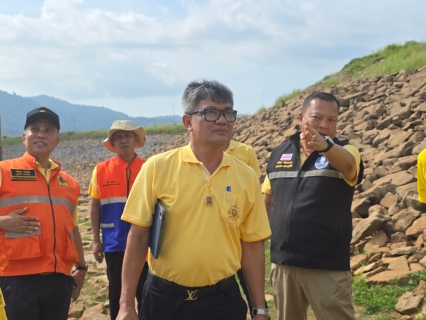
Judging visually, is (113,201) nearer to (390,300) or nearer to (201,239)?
(201,239)

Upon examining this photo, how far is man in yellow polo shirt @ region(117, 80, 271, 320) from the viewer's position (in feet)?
8.95

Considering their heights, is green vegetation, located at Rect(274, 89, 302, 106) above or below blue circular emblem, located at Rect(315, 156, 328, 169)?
above

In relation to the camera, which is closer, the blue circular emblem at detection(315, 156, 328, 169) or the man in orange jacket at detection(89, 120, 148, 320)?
the blue circular emblem at detection(315, 156, 328, 169)

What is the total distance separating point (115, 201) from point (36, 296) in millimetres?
1381

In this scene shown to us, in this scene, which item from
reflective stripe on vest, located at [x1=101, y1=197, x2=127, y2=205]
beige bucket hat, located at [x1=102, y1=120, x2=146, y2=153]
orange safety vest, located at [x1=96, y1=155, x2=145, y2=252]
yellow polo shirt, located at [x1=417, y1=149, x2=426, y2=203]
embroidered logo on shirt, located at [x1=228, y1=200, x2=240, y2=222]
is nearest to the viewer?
embroidered logo on shirt, located at [x1=228, y1=200, x2=240, y2=222]

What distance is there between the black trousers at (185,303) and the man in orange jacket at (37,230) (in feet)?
3.23

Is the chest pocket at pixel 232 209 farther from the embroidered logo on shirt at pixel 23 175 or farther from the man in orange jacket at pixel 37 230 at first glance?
the embroidered logo on shirt at pixel 23 175

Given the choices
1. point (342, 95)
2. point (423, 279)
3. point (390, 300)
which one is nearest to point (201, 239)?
point (390, 300)

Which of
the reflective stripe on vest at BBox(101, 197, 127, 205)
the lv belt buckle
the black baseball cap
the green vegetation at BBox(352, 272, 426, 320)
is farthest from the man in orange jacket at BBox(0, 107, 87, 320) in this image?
the green vegetation at BBox(352, 272, 426, 320)

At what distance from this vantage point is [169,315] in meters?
2.75

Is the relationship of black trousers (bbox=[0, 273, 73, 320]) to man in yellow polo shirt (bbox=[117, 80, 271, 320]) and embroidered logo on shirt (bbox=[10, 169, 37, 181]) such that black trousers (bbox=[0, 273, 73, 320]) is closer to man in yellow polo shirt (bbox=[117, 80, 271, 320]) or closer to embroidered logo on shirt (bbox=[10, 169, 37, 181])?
embroidered logo on shirt (bbox=[10, 169, 37, 181])

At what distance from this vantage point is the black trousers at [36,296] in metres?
3.34

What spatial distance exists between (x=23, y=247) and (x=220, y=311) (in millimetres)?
1481

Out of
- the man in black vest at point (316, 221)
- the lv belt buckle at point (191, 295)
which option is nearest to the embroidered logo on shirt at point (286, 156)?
the man in black vest at point (316, 221)
